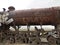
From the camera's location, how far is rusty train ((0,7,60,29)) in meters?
4.05

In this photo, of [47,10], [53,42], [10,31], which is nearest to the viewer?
[53,42]

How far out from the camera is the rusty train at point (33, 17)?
13.3ft

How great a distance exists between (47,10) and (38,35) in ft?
1.95

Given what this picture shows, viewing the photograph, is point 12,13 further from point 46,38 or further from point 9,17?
point 46,38

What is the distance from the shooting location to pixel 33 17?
14.0ft

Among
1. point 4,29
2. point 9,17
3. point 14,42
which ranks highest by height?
point 9,17

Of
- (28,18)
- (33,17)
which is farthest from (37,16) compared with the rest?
(28,18)

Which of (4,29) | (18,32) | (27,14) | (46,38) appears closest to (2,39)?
(4,29)

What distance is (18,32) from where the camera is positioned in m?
4.24

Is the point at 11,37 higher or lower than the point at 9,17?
lower

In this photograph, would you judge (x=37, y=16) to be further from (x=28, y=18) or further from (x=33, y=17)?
(x=28, y=18)

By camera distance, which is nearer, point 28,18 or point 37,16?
point 37,16

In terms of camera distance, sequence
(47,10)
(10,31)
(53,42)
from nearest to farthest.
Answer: (53,42) < (47,10) < (10,31)

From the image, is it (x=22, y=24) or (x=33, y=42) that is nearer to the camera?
(x=33, y=42)
